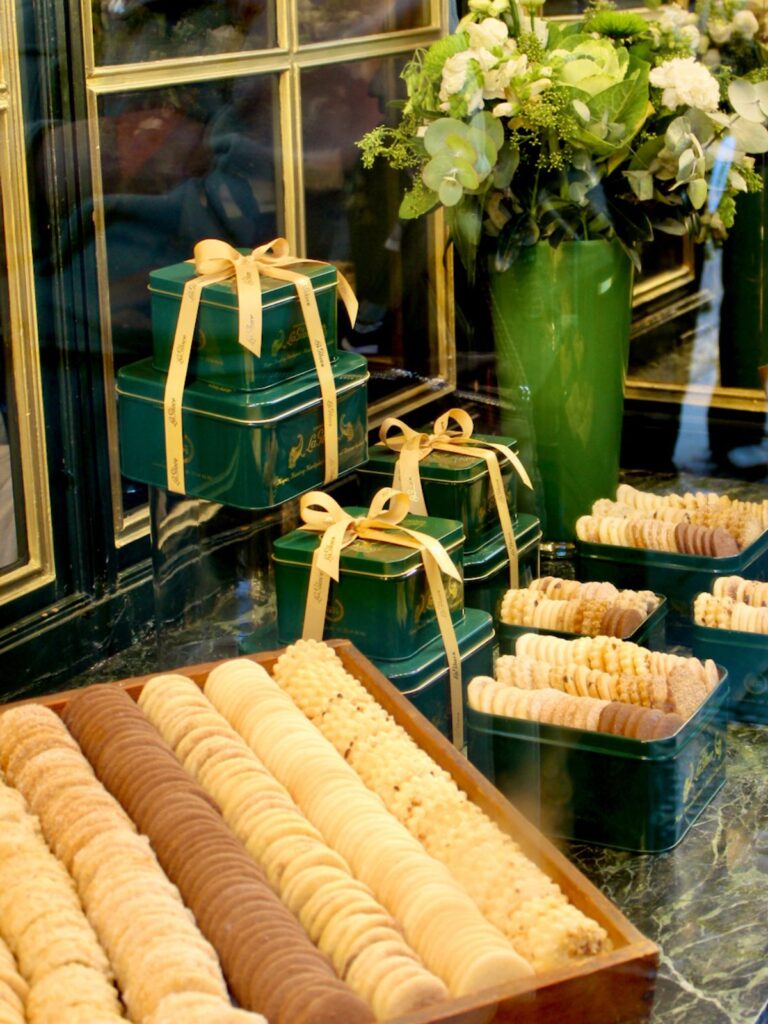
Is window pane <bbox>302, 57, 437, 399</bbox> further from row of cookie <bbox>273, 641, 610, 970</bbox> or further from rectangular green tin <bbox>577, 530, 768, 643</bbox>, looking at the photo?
row of cookie <bbox>273, 641, 610, 970</bbox>

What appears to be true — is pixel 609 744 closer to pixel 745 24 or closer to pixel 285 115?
pixel 285 115

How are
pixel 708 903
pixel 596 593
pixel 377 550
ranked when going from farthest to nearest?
pixel 596 593 → pixel 377 550 → pixel 708 903

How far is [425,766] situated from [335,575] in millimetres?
406

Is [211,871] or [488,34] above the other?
[488,34]

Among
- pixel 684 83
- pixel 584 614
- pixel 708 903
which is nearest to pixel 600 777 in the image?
pixel 708 903

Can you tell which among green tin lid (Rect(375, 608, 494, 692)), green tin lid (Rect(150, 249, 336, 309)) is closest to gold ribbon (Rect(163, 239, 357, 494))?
green tin lid (Rect(150, 249, 336, 309))

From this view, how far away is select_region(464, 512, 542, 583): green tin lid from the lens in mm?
2064

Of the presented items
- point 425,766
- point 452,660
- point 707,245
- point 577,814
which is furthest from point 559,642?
point 707,245

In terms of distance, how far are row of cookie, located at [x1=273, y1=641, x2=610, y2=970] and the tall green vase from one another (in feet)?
3.04

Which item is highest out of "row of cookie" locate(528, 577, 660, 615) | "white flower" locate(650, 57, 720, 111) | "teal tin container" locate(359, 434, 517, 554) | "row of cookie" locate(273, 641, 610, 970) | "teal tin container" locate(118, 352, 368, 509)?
"white flower" locate(650, 57, 720, 111)

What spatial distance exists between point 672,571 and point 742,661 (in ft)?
0.77

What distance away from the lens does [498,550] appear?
211cm

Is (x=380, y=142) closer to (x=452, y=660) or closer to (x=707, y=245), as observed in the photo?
(x=707, y=245)

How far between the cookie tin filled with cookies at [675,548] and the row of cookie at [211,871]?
91 centimetres
